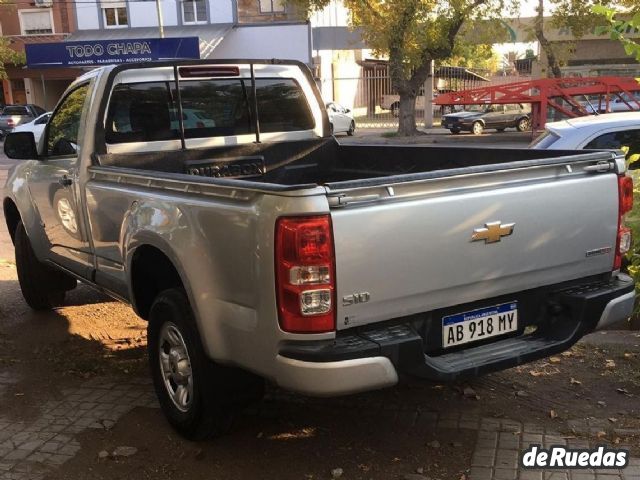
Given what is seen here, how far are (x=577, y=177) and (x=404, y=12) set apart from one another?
20.5 meters

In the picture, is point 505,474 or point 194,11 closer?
point 505,474

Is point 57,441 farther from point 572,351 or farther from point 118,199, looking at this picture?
point 572,351

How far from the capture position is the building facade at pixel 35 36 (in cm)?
3800

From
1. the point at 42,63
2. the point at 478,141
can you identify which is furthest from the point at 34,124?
the point at 478,141

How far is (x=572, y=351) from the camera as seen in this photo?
488cm

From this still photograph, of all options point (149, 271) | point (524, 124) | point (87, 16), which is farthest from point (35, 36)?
point (149, 271)

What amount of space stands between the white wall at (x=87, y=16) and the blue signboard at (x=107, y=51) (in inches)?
180

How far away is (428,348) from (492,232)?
632 millimetres

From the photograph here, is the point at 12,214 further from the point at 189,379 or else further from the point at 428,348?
the point at 428,348

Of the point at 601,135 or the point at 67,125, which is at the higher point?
the point at 67,125

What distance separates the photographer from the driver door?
4789mm

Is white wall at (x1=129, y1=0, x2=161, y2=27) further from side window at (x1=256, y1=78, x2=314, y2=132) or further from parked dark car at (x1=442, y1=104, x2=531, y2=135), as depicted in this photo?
side window at (x1=256, y1=78, x2=314, y2=132)

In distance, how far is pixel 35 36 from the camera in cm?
3900

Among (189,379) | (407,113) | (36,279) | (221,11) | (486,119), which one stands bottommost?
(486,119)
